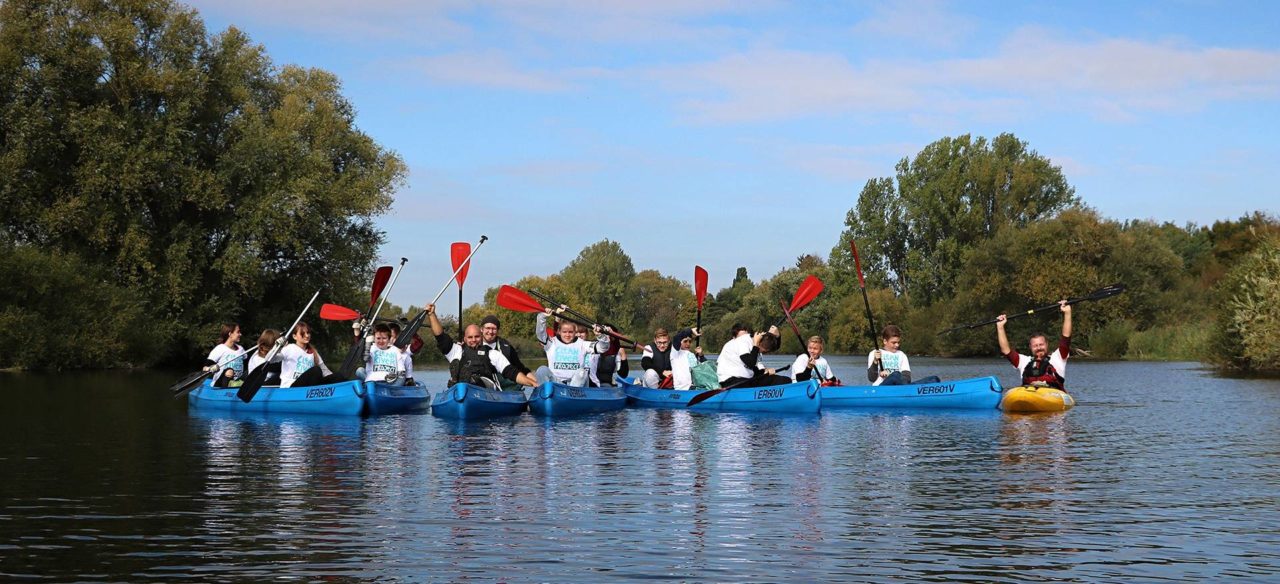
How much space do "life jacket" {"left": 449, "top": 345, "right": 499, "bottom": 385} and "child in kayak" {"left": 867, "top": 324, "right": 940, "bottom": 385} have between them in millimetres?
5782

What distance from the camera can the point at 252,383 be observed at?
19359 mm

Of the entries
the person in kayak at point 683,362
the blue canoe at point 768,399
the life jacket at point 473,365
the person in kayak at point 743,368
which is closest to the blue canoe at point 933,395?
the blue canoe at point 768,399

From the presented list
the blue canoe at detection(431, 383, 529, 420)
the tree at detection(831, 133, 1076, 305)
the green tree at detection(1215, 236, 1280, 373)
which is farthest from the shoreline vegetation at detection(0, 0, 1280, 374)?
the blue canoe at detection(431, 383, 529, 420)

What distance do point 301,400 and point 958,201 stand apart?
44293 millimetres

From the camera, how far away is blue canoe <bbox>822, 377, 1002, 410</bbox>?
19.9 m

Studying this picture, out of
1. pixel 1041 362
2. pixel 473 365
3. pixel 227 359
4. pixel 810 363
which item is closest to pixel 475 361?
pixel 473 365

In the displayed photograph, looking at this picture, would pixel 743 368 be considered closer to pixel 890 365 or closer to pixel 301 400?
pixel 890 365

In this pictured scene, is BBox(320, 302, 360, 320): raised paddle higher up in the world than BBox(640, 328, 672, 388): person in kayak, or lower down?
higher up

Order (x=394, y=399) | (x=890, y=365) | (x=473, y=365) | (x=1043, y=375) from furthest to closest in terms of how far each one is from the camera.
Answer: (x=890, y=365) → (x=1043, y=375) → (x=394, y=399) → (x=473, y=365)

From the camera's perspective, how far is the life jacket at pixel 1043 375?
775 inches

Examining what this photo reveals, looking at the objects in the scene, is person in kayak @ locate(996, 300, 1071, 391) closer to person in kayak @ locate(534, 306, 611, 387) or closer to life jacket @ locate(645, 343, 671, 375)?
life jacket @ locate(645, 343, 671, 375)

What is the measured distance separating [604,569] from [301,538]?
2.14 meters

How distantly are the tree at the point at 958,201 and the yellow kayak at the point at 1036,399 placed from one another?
38.1 meters

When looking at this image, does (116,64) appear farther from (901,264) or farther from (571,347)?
(901,264)
